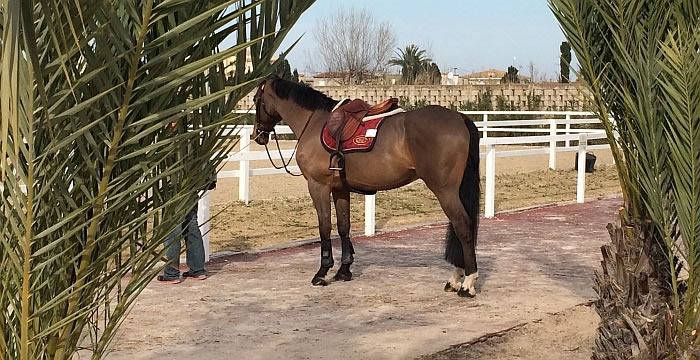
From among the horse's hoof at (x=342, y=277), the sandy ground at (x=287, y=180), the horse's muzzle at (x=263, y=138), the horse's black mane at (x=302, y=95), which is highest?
the horse's black mane at (x=302, y=95)

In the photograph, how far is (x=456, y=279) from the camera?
767cm

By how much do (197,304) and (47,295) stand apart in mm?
4866

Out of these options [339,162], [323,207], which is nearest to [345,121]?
[339,162]

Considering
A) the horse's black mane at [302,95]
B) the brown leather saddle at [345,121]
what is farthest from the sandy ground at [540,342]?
the horse's black mane at [302,95]

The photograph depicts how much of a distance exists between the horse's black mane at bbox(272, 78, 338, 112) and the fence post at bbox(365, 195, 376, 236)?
2.44 meters

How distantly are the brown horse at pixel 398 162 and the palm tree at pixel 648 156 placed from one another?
2961 mm

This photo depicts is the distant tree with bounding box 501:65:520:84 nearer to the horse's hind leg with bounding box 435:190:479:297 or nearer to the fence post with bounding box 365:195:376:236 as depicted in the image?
the fence post with bounding box 365:195:376:236

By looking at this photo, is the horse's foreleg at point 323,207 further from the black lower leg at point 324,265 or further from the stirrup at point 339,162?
the stirrup at point 339,162

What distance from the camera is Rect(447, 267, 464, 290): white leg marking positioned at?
765 centimetres

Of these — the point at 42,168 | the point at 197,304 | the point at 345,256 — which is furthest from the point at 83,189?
the point at 345,256

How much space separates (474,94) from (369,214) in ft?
86.1

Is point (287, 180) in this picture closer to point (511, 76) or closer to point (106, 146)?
point (106, 146)

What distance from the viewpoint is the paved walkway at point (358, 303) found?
579cm

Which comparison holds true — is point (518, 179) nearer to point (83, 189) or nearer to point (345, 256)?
point (345, 256)
